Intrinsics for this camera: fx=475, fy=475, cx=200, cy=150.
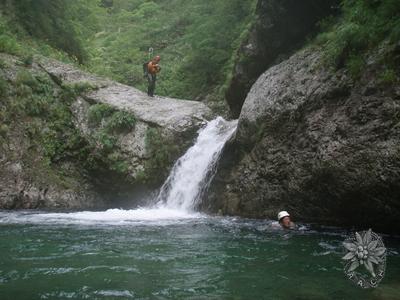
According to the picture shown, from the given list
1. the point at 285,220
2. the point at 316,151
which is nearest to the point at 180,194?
the point at 316,151

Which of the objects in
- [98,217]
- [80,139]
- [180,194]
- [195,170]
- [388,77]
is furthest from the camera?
[80,139]

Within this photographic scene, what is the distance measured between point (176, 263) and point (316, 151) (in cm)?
478

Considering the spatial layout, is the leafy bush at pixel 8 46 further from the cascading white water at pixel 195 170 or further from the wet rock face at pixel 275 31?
the wet rock face at pixel 275 31

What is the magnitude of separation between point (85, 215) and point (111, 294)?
7.70 metres

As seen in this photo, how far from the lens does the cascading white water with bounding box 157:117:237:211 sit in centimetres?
1458

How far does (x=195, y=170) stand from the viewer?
15359mm

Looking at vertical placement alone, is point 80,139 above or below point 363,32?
below

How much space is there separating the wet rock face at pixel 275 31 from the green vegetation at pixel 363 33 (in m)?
2.55

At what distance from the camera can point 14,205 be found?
14531 mm

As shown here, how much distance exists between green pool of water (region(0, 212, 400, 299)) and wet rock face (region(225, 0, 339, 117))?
674cm

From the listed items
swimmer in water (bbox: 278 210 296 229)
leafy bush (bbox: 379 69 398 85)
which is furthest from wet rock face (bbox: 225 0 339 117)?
swimmer in water (bbox: 278 210 296 229)

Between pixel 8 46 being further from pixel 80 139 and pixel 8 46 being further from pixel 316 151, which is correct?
pixel 316 151

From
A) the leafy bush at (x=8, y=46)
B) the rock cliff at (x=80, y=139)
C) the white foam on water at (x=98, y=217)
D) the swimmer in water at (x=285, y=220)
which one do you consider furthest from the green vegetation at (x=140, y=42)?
the swimmer in water at (x=285, y=220)

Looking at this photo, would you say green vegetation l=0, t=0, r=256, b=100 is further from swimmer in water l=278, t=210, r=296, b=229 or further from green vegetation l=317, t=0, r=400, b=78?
swimmer in water l=278, t=210, r=296, b=229
